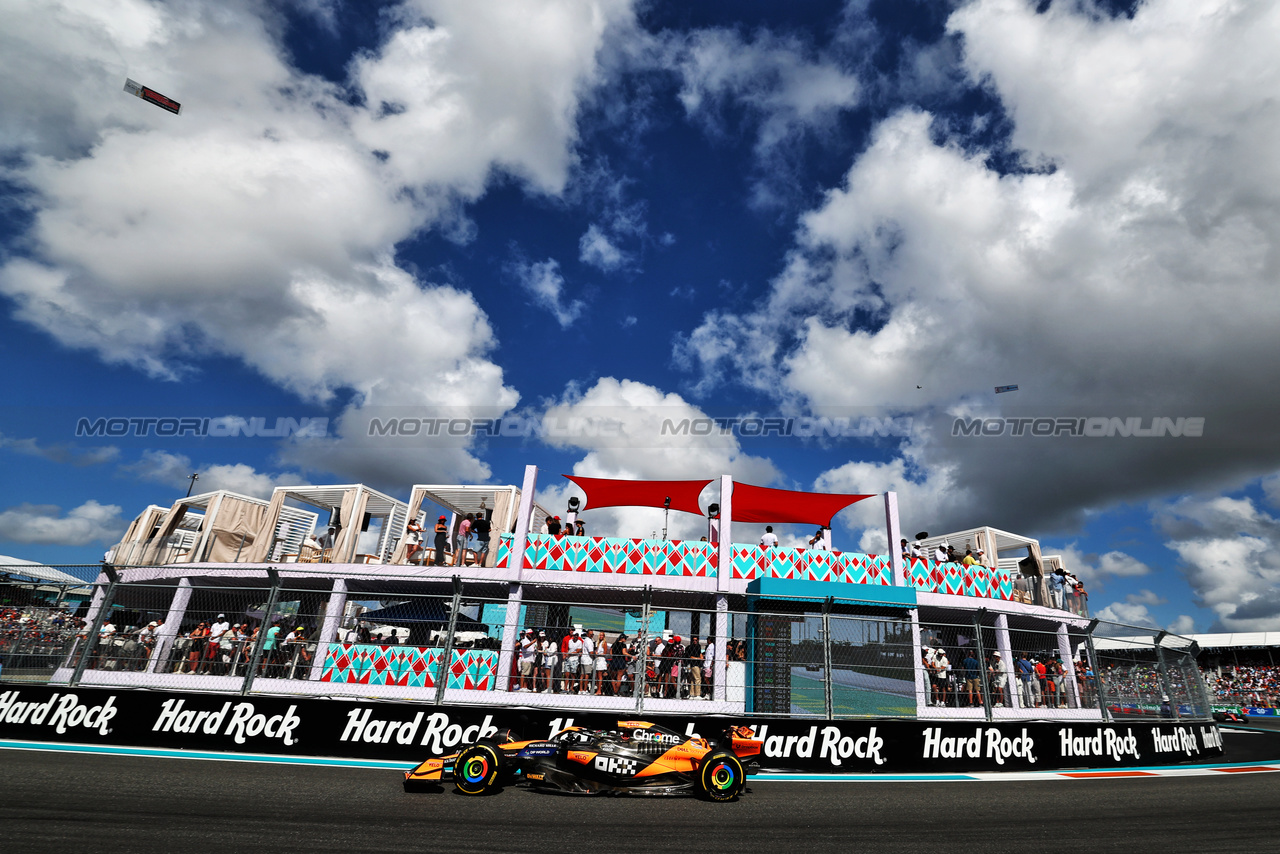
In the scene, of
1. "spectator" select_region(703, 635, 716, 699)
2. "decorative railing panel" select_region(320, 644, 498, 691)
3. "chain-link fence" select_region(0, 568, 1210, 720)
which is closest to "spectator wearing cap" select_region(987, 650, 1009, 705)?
"chain-link fence" select_region(0, 568, 1210, 720)

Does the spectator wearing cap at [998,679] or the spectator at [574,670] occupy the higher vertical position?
the spectator wearing cap at [998,679]

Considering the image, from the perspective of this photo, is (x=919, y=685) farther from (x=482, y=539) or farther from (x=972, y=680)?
(x=482, y=539)

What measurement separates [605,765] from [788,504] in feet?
41.3

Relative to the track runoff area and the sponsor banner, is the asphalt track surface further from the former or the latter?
the sponsor banner

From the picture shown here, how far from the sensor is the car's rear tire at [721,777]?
6.33 metres

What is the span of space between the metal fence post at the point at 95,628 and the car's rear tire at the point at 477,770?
5647mm

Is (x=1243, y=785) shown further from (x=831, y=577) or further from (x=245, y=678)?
(x=245, y=678)

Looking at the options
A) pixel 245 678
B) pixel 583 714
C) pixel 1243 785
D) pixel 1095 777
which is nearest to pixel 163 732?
pixel 245 678

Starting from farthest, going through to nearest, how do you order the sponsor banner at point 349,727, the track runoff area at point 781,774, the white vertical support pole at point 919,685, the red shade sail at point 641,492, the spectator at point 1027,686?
the red shade sail at point 641,492
the spectator at point 1027,686
the white vertical support pole at point 919,685
the sponsor banner at point 349,727
the track runoff area at point 781,774

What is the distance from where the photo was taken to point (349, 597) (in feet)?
56.8

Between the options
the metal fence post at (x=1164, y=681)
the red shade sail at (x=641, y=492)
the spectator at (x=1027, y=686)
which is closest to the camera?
the metal fence post at (x=1164, y=681)

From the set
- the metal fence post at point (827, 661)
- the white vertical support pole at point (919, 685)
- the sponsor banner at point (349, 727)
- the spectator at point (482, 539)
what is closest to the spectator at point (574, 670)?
the sponsor banner at point (349, 727)

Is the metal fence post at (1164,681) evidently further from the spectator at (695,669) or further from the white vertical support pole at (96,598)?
the white vertical support pole at (96,598)

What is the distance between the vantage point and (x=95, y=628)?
325 inches
